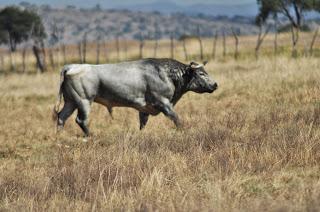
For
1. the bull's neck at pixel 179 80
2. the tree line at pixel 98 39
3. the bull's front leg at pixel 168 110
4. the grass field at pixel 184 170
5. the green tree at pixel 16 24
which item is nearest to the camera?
the grass field at pixel 184 170

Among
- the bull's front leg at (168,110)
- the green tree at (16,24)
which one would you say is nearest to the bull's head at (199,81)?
the bull's front leg at (168,110)

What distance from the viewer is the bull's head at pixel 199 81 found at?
12.8m

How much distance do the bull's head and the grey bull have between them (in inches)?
3.3

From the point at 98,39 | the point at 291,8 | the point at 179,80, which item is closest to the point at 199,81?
the point at 179,80

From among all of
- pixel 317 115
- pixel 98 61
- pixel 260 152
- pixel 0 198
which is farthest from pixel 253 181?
pixel 98 61

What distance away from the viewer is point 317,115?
10164 millimetres

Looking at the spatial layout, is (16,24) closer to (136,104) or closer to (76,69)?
(76,69)

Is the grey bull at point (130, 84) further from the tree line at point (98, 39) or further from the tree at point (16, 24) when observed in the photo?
the tree at point (16, 24)

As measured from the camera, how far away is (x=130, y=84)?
12375 mm

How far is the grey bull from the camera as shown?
1237 centimetres

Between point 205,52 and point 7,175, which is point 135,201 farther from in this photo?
point 205,52

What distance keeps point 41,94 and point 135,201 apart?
636 inches

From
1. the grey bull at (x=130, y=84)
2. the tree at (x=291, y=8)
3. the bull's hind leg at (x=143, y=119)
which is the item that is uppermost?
the grey bull at (x=130, y=84)

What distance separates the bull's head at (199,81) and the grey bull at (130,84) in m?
0.08
